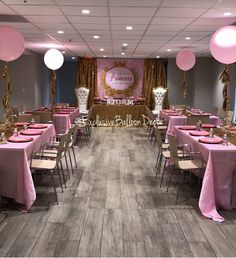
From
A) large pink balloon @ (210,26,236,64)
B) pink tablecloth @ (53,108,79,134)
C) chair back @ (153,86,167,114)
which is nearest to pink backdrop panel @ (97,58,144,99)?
chair back @ (153,86,167,114)

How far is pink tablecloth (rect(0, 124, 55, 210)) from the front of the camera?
3998 millimetres

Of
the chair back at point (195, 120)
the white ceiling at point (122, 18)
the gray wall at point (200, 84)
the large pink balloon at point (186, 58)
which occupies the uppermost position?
the white ceiling at point (122, 18)

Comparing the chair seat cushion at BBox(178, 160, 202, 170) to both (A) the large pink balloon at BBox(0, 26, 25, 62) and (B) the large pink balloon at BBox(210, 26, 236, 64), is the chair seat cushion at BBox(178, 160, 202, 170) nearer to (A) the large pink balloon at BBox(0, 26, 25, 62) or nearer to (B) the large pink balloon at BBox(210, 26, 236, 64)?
(B) the large pink balloon at BBox(210, 26, 236, 64)

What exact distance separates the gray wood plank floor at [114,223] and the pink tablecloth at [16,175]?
173 millimetres

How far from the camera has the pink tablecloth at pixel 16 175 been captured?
400 centimetres

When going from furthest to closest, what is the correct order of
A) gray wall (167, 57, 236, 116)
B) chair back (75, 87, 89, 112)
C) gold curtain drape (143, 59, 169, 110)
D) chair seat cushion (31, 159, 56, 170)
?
gold curtain drape (143, 59, 169, 110)
gray wall (167, 57, 236, 116)
chair back (75, 87, 89, 112)
chair seat cushion (31, 159, 56, 170)

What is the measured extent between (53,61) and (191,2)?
384 cm

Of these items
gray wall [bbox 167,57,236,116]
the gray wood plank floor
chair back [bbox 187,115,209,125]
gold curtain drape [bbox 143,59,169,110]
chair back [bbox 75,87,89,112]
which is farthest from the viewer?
gold curtain drape [bbox 143,59,169,110]

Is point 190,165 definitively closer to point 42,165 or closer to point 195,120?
point 42,165

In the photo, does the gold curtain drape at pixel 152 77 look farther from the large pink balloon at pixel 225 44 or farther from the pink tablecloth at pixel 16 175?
the pink tablecloth at pixel 16 175

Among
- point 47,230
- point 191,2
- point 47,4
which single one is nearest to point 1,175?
point 47,230

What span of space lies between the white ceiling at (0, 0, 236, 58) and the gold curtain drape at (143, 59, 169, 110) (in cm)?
592

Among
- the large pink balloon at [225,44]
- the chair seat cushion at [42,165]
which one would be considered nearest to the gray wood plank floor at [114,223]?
the chair seat cushion at [42,165]

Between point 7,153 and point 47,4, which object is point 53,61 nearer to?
point 47,4
